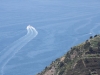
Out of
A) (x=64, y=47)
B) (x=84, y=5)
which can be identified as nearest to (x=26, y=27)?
(x=64, y=47)

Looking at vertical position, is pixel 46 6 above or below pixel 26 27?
above

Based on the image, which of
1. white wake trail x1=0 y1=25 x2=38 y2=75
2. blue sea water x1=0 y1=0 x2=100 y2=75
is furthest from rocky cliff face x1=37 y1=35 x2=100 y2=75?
white wake trail x1=0 y1=25 x2=38 y2=75

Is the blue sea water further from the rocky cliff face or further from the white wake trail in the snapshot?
the rocky cliff face

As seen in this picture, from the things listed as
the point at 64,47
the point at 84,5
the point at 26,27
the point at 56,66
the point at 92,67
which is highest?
the point at 84,5

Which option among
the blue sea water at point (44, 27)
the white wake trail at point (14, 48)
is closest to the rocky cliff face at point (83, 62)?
the blue sea water at point (44, 27)

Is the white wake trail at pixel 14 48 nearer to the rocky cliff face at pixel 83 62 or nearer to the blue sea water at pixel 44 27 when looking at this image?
the blue sea water at pixel 44 27

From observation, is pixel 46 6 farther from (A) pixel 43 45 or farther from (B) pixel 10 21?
(A) pixel 43 45
